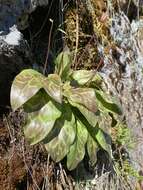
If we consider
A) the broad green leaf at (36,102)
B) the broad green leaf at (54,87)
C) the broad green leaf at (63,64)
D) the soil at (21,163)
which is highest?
the broad green leaf at (63,64)

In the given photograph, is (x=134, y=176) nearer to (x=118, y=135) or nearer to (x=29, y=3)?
(x=118, y=135)

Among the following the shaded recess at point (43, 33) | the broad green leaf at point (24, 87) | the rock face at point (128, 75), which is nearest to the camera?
the broad green leaf at point (24, 87)

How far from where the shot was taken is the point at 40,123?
6.49ft

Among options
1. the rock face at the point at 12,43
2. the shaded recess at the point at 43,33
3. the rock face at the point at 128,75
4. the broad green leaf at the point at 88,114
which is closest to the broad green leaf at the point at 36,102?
the broad green leaf at the point at 88,114

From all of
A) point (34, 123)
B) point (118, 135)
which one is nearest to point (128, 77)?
point (118, 135)

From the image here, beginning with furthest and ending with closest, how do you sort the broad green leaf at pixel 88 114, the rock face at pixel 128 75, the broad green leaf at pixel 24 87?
the rock face at pixel 128 75, the broad green leaf at pixel 88 114, the broad green leaf at pixel 24 87

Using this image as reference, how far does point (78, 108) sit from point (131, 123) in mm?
642

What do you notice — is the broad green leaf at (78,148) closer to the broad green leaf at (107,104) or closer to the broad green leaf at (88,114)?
the broad green leaf at (88,114)

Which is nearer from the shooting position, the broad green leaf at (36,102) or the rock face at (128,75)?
the broad green leaf at (36,102)

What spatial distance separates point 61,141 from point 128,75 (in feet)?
2.81

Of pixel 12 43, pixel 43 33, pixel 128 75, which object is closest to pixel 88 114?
pixel 12 43

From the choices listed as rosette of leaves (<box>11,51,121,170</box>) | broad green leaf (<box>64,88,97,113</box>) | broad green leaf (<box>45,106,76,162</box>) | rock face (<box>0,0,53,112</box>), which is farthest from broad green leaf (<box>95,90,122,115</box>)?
rock face (<box>0,0,53,112</box>)

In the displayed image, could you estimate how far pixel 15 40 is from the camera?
2092mm

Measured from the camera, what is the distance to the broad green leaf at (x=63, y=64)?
216cm
